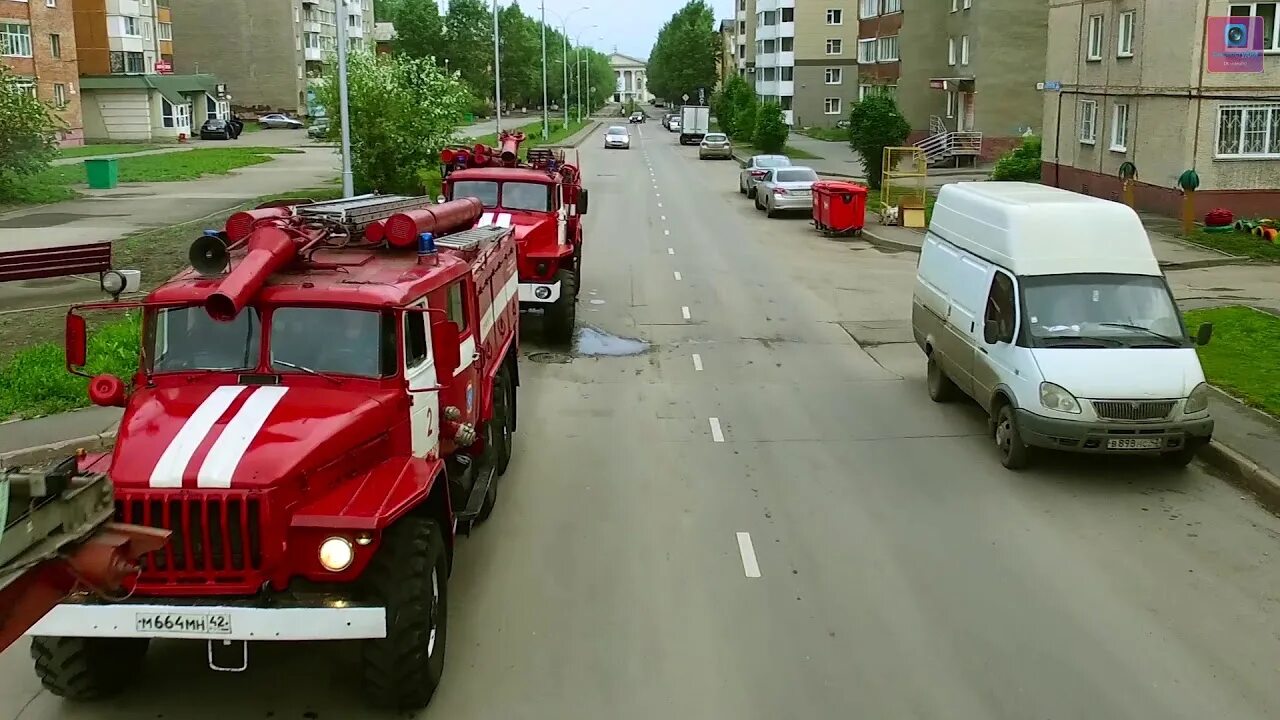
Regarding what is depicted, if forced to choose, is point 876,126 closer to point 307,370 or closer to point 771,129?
point 771,129

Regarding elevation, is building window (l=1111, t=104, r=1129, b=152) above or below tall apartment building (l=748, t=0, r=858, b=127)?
below

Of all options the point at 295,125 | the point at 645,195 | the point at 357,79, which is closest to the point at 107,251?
the point at 357,79

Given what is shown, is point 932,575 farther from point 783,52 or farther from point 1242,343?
point 783,52

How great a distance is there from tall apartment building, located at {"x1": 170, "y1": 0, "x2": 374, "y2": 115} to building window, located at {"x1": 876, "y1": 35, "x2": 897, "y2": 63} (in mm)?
43328

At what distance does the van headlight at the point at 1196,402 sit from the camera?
10953mm

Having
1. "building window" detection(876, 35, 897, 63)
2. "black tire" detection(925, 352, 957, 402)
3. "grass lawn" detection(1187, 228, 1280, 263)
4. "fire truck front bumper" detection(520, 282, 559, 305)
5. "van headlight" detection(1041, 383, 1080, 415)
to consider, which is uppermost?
"building window" detection(876, 35, 897, 63)

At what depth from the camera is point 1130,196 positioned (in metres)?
31.3

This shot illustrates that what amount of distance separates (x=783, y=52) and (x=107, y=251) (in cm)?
8353

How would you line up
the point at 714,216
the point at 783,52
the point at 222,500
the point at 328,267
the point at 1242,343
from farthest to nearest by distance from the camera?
the point at 783,52, the point at 714,216, the point at 1242,343, the point at 328,267, the point at 222,500

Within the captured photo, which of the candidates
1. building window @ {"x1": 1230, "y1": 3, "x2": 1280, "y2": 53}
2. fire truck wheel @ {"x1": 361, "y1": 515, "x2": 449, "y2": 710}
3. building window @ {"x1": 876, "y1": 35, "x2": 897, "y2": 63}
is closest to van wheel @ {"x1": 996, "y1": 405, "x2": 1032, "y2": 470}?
fire truck wheel @ {"x1": 361, "y1": 515, "x2": 449, "y2": 710}

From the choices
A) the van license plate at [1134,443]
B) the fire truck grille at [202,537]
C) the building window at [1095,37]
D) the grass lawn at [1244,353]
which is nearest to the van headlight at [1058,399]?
the van license plate at [1134,443]

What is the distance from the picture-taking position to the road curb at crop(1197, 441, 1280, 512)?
10.8 m

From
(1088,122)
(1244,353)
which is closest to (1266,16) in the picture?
(1088,122)

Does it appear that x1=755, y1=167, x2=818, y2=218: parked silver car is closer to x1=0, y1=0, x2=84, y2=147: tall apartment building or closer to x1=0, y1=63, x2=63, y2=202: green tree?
x1=0, y1=63, x2=63, y2=202: green tree
